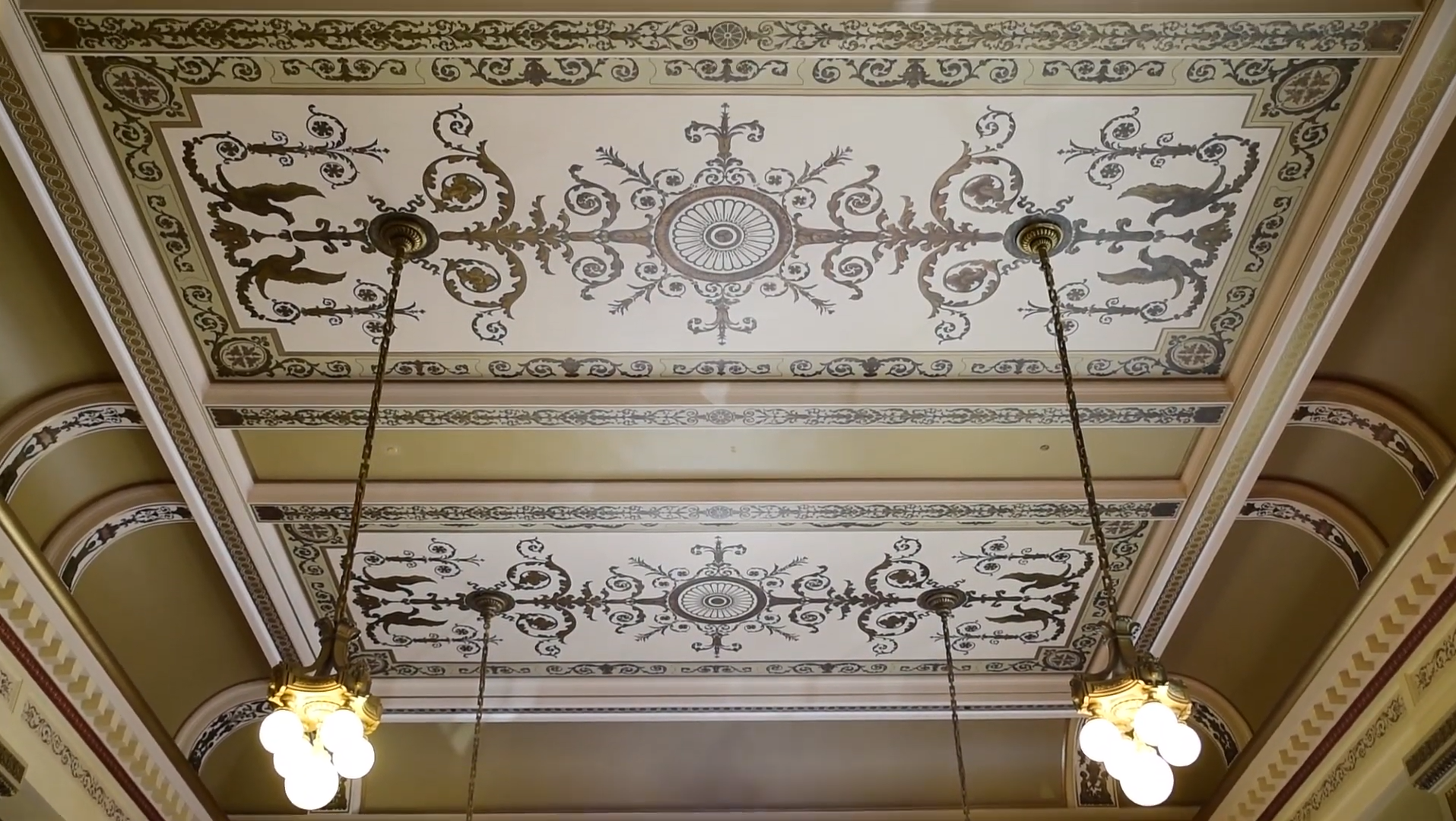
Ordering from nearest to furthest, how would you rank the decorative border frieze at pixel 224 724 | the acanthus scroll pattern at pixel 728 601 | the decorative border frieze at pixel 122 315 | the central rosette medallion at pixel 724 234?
1. the decorative border frieze at pixel 122 315
2. the central rosette medallion at pixel 724 234
3. the acanthus scroll pattern at pixel 728 601
4. the decorative border frieze at pixel 224 724

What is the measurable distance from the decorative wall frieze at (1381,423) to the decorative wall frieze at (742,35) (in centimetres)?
165

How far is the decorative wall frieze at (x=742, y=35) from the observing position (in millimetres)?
3205

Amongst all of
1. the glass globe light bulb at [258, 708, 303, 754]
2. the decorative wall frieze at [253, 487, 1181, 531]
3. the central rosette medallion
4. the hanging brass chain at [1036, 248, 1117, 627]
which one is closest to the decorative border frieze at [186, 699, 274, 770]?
the decorative wall frieze at [253, 487, 1181, 531]

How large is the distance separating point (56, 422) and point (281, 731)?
2.28 metres

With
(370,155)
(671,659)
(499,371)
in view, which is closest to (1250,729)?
(671,659)

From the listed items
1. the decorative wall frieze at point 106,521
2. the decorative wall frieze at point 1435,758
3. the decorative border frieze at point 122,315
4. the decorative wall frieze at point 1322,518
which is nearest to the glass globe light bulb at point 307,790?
the decorative border frieze at point 122,315

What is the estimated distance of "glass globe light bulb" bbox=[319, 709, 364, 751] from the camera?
9.36ft

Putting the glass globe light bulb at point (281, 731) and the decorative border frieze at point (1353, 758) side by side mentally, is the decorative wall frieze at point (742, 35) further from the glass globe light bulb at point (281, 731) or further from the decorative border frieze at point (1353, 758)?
the decorative border frieze at point (1353, 758)

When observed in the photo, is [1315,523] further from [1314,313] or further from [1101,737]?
[1101,737]

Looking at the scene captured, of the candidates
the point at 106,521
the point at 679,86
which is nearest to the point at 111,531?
the point at 106,521

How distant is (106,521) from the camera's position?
484cm

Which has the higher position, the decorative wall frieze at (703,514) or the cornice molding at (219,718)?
the decorative wall frieze at (703,514)

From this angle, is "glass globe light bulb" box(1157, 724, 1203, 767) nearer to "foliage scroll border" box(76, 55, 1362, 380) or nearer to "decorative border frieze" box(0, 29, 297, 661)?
"foliage scroll border" box(76, 55, 1362, 380)

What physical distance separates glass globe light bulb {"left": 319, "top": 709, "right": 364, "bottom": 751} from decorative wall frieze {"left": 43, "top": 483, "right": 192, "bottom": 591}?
2.45 m
